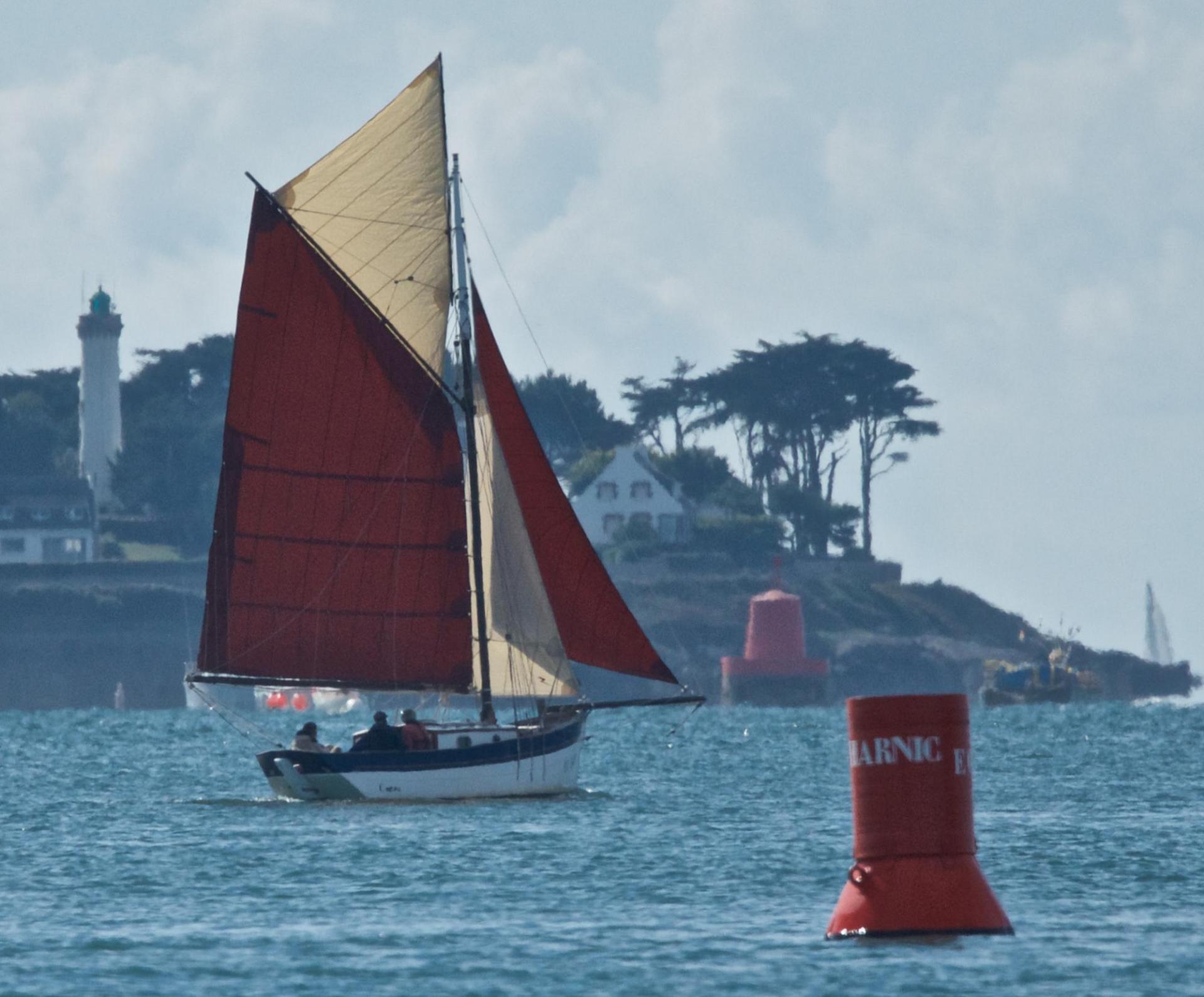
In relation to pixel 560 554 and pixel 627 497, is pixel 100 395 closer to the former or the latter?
pixel 627 497

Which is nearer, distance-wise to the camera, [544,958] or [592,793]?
[544,958]

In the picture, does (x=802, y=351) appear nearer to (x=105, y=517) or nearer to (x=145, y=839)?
(x=105, y=517)

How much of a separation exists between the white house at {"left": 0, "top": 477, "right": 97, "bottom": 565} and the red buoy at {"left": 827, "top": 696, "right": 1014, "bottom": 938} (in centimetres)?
15451

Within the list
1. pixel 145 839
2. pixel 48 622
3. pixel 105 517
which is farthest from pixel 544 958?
pixel 105 517

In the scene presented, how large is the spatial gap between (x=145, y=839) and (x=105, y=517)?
14069cm

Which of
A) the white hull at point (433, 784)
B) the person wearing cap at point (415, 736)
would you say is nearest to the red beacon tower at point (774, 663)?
the white hull at point (433, 784)

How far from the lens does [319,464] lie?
4725 cm

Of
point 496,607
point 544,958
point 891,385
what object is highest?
point 891,385

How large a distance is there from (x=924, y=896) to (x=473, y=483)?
2640cm

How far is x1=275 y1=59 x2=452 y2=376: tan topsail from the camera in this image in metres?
47.4

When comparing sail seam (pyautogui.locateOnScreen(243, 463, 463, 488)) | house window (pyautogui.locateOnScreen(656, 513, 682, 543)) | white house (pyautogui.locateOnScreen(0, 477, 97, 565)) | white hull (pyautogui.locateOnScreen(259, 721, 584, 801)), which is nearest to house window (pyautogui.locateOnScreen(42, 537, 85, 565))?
white house (pyautogui.locateOnScreen(0, 477, 97, 565))

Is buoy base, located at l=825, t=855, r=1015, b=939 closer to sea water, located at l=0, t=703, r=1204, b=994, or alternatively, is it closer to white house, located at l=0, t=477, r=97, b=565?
sea water, located at l=0, t=703, r=1204, b=994

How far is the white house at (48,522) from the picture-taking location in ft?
573

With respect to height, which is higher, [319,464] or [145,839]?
[319,464]
